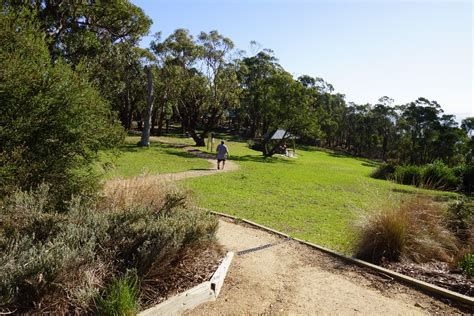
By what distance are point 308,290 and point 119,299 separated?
2624 millimetres

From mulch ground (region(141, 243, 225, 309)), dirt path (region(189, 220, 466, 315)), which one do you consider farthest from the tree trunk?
mulch ground (region(141, 243, 225, 309))

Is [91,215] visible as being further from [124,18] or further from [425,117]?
[425,117]

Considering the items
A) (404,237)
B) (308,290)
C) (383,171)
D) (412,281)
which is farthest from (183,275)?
(383,171)

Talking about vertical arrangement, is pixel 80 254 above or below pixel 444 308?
above

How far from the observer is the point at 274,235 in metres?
7.50

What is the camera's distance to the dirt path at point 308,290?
4406 mm

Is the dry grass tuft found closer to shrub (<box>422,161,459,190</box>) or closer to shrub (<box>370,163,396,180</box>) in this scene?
shrub (<box>422,161,459,190</box>)

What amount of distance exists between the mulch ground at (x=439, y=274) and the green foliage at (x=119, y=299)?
162 inches

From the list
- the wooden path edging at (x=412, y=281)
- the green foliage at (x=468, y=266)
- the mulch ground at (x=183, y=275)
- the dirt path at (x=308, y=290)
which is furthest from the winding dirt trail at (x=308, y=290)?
the green foliage at (x=468, y=266)

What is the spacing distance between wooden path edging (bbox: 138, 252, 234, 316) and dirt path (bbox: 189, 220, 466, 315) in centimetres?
9

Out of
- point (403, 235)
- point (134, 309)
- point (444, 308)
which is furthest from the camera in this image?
point (403, 235)

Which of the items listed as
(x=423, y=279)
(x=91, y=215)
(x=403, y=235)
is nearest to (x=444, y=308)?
(x=423, y=279)

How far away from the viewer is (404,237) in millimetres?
6039

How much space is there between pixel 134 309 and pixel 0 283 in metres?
1.24
